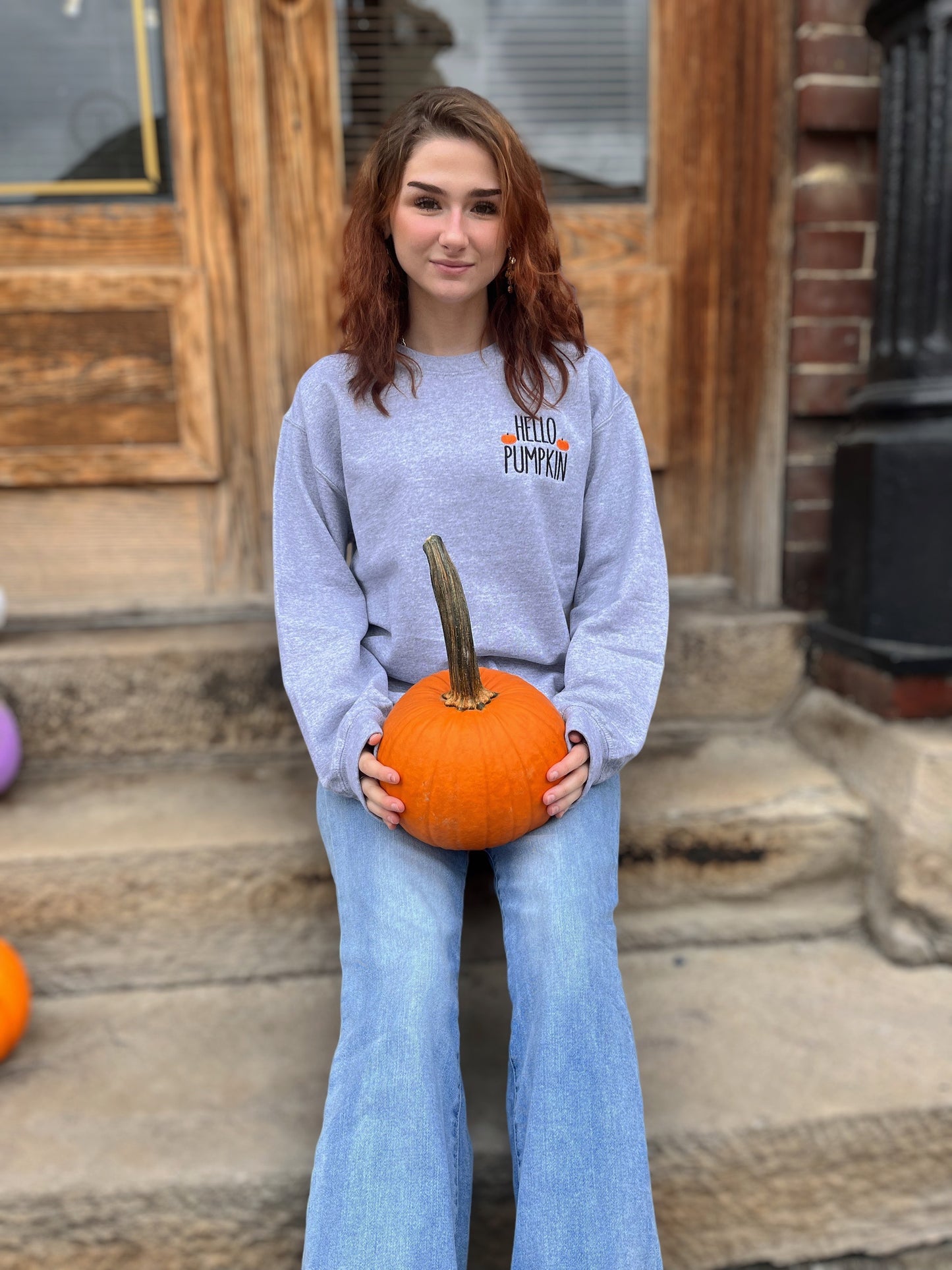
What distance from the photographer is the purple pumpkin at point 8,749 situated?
206cm

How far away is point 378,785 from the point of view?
4.33 ft

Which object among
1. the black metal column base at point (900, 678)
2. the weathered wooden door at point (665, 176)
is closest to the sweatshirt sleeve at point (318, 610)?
the black metal column base at point (900, 678)

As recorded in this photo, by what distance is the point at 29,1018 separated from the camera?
5.91 ft

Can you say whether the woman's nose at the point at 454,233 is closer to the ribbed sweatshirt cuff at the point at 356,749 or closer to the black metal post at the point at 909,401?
the ribbed sweatshirt cuff at the point at 356,749

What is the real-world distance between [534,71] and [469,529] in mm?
1542

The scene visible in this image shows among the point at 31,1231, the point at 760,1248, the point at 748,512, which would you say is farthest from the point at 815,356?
the point at 31,1231

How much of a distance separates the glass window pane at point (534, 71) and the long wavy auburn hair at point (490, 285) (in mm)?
1063

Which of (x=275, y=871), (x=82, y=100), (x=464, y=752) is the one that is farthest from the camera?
(x=82, y=100)

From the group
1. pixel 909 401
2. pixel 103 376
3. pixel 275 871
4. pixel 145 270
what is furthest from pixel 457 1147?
pixel 145 270

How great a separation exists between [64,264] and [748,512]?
1819 millimetres

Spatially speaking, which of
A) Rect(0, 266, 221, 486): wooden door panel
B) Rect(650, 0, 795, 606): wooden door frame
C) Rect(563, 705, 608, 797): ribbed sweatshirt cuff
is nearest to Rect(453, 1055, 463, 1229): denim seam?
Rect(563, 705, 608, 797): ribbed sweatshirt cuff

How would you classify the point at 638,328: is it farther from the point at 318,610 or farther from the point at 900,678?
the point at 318,610

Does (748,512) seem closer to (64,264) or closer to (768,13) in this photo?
(768,13)

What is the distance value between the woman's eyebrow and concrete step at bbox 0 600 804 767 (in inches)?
45.5
